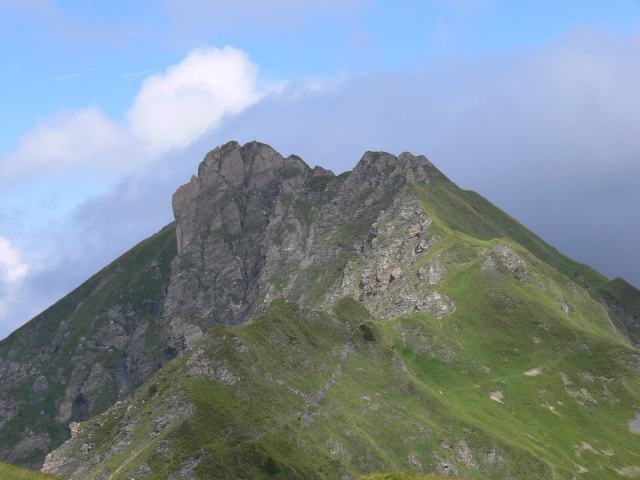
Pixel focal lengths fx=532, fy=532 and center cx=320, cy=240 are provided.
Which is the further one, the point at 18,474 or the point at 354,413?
the point at 354,413

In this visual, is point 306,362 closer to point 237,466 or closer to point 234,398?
point 234,398

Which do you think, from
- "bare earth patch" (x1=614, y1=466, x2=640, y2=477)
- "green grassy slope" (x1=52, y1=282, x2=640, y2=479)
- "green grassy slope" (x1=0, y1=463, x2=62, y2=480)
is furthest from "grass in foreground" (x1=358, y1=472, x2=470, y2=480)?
"bare earth patch" (x1=614, y1=466, x2=640, y2=477)

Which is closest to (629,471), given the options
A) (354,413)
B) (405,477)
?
(354,413)

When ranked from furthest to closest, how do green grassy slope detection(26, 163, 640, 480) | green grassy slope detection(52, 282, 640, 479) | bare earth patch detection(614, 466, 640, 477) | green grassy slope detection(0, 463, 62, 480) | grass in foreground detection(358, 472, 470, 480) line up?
bare earth patch detection(614, 466, 640, 477)
green grassy slope detection(52, 282, 640, 479)
green grassy slope detection(26, 163, 640, 480)
grass in foreground detection(358, 472, 470, 480)
green grassy slope detection(0, 463, 62, 480)

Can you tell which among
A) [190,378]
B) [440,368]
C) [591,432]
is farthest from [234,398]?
[591,432]

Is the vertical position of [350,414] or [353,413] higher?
[350,414]

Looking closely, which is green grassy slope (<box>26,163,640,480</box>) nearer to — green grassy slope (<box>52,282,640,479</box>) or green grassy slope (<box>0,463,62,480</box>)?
green grassy slope (<box>52,282,640,479</box>)

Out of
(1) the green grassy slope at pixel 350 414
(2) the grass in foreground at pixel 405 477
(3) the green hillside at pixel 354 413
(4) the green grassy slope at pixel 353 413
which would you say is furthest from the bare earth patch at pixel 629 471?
(2) the grass in foreground at pixel 405 477

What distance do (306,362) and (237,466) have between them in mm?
57513

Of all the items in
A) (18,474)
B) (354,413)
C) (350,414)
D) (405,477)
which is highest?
(18,474)

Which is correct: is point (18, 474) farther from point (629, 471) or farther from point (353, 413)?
point (629, 471)

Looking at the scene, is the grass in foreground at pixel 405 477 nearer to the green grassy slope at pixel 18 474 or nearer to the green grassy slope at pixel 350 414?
the green grassy slope at pixel 18 474

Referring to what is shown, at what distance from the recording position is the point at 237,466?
113 m

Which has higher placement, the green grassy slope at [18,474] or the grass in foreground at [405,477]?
the green grassy slope at [18,474]
